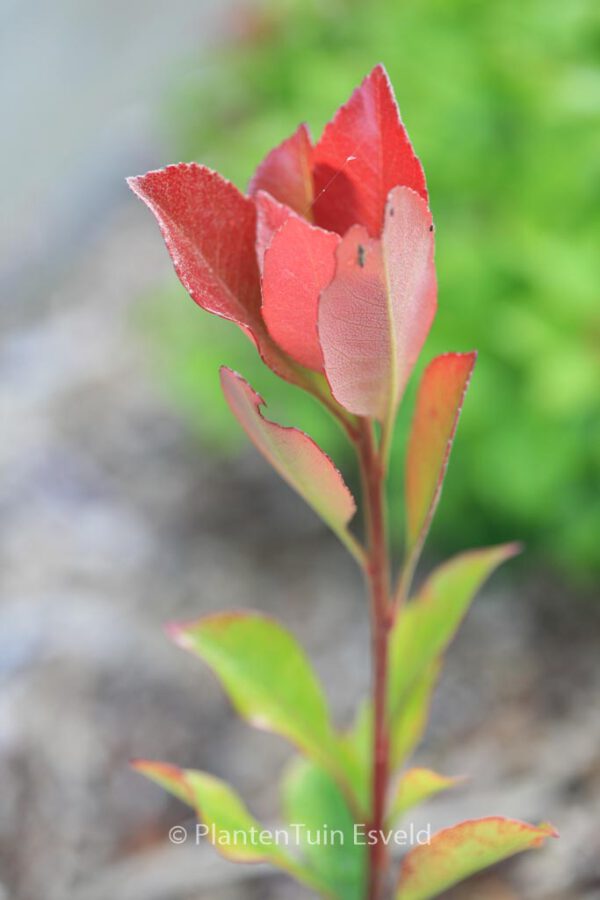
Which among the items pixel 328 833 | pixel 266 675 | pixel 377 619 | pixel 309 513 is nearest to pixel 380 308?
pixel 377 619

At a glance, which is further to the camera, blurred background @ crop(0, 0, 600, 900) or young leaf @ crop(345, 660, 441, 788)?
blurred background @ crop(0, 0, 600, 900)

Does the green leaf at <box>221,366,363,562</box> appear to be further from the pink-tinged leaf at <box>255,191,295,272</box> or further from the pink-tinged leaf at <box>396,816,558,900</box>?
the pink-tinged leaf at <box>396,816,558,900</box>

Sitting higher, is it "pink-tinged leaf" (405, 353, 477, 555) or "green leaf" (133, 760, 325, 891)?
"pink-tinged leaf" (405, 353, 477, 555)

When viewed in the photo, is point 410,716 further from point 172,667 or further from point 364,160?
point 172,667

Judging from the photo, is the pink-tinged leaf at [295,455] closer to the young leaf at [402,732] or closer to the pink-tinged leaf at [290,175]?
the pink-tinged leaf at [290,175]

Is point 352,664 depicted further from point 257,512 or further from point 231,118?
point 231,118

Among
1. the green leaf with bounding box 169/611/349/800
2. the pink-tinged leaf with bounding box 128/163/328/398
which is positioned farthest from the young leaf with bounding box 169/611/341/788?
the pink-tinged leaf with bounding box 128/163/328/398
